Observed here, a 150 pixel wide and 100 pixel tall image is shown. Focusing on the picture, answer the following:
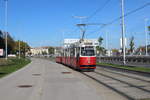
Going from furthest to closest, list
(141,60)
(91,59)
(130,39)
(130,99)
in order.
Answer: (130,39)
(141,60)
(91,59)
(130,99)

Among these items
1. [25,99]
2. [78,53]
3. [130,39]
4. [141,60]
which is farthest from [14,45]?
[25,99]

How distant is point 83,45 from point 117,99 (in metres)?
17.1

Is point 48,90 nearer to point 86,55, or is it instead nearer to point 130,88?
point 130,88

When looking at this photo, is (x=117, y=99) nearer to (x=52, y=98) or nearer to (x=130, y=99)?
(x=130, y=99)

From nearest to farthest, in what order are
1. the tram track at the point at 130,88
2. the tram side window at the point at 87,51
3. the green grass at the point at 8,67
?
1. the tram track at the point at 130,88
2. the tram side window at the point at 87,51
3. the green grass at the point at 8,67

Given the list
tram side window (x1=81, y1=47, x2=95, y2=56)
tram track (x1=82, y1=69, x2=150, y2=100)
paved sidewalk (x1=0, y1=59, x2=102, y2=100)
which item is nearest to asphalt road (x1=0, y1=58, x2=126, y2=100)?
paved sidewalk (x1=0, y1=59, x2=102, y2=100)

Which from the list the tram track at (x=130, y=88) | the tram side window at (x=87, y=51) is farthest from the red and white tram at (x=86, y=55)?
the tram track at (x=130, y=88)

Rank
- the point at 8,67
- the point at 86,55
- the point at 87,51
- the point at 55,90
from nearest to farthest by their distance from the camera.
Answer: the point at 55,90 < the point at 86,55 < the point at 87,51 < the point at 8,67

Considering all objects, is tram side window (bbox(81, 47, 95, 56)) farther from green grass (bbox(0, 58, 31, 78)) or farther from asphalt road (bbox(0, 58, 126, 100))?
asphalt road (bbox(0, 58, 126, 100))

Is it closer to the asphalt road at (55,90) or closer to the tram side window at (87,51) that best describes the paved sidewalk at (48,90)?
the asphalt road at (55,90)

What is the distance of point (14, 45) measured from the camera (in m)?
120

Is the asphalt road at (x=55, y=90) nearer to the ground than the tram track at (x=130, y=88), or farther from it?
nearer to the ground

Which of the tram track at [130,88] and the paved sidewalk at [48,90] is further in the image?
the paved sidewalk at [48,90]

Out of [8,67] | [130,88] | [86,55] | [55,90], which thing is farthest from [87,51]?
[8,67]
